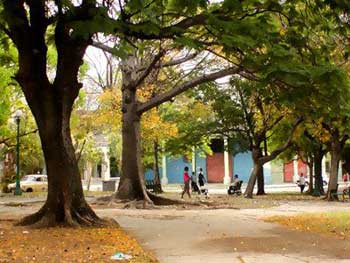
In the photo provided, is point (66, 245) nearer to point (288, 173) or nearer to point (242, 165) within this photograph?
point (242, 165)

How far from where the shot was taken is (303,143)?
36.2 m

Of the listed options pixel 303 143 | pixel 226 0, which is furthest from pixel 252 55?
pixel 303 143

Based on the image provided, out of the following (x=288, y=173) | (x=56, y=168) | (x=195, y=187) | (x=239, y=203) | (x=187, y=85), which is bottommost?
(x=239, y=203)

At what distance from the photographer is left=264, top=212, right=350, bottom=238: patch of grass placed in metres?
13.7

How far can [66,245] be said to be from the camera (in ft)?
36.7

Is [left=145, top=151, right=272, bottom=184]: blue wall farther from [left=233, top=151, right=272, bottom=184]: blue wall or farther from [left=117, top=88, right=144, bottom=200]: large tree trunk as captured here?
[left=117, top=88, right=144, bottom=200]: large tree trunk

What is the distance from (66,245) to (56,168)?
3.71 m

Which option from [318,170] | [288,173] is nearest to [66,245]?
[318,170]

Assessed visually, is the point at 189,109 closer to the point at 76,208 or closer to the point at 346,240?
the point at 76,208

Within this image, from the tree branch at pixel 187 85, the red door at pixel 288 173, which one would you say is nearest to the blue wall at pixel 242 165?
the red door at pixel 288 173

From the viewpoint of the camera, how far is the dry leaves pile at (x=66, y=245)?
969 centimetres

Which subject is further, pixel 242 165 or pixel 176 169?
pixel 176 169

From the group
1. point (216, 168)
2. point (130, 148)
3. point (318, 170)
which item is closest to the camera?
point (130, 148)

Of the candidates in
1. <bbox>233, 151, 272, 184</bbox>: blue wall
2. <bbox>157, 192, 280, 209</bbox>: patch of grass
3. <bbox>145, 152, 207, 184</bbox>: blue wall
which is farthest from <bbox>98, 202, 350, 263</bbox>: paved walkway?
<bbox>145, 152, 207, 184</bbox>: blue wall
